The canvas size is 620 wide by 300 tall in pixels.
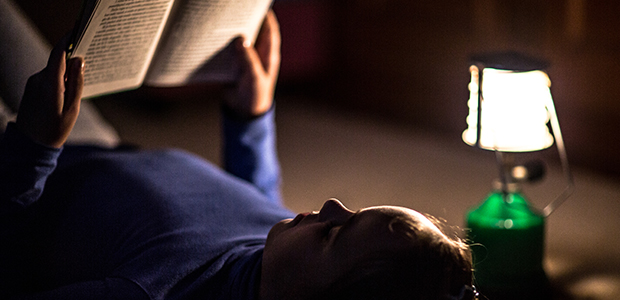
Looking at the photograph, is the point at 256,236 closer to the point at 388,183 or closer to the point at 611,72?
the point at 388,183

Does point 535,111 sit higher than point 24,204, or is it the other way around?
point 24,204

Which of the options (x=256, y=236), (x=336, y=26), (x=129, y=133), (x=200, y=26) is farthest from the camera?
(x=336, y=26)

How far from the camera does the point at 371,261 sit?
0.74m

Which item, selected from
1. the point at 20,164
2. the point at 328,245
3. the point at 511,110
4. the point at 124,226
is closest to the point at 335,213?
the point at 328,245

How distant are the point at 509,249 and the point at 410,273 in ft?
2.71

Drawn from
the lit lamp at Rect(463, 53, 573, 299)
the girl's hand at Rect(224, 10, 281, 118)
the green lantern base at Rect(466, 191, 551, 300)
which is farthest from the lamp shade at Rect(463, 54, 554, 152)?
the girl's hand at Rect(224, 10, 281, 118)

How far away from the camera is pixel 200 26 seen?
44.5 inches

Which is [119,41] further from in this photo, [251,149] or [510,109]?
[510,109]

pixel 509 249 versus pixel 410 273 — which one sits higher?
pixel 410 273

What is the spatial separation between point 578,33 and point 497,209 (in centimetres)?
122

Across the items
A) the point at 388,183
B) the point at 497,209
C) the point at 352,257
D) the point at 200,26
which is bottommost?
the point at 388,183

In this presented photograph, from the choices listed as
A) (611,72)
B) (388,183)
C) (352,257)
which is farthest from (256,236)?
(611,72)

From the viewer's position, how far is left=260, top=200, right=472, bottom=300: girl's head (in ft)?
2.42

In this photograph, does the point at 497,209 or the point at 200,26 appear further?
the point at 497,209
